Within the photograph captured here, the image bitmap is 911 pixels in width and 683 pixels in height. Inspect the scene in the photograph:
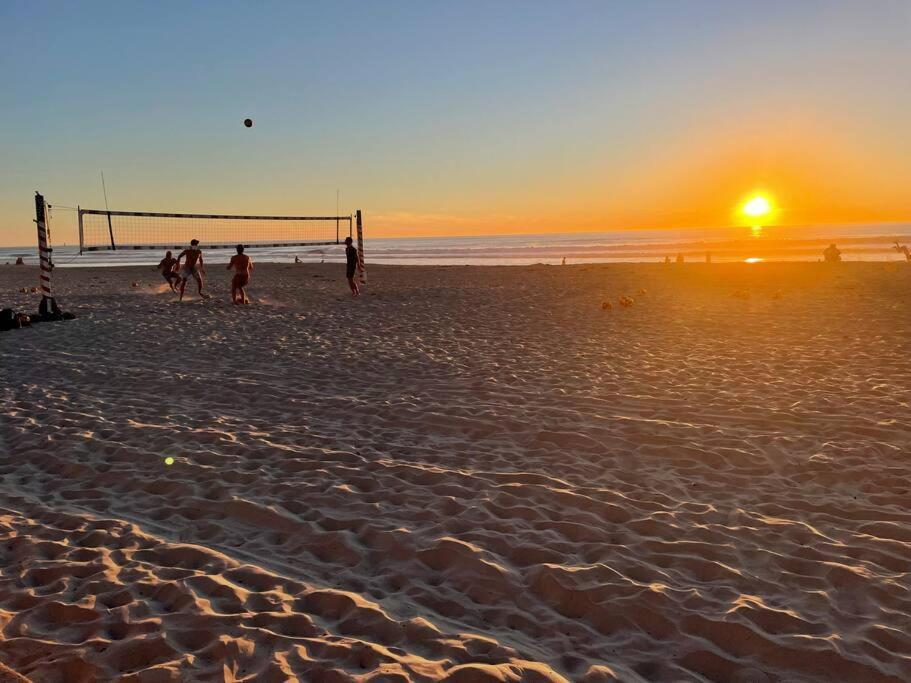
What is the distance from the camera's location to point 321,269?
29938mm

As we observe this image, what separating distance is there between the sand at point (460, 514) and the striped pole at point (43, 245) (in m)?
4.50

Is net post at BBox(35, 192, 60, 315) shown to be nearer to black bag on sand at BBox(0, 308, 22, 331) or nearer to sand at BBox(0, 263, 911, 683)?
black bag on sand at BBox(0, 308, 22, 331)

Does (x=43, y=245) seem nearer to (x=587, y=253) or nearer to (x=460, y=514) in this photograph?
(x=460, y=514)

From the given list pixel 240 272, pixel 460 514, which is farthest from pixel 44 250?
pixel 460 514

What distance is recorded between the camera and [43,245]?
40.2ft

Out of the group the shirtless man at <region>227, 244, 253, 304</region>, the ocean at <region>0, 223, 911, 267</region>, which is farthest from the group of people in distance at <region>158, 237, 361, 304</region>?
the ocean at <region>0, 223, 911, 267</region>

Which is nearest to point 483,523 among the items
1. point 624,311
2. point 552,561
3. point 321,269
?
point 552,561

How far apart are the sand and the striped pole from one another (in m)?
4.50

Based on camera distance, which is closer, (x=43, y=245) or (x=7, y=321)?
(x=7, y=321)

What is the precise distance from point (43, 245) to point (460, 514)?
12.0 metres

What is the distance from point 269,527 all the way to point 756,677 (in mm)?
2604

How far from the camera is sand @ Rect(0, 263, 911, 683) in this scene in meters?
2.61

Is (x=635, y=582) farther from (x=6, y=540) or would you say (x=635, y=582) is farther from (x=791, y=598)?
(x=6, y=540)

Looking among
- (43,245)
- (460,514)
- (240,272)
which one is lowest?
(460,514)
